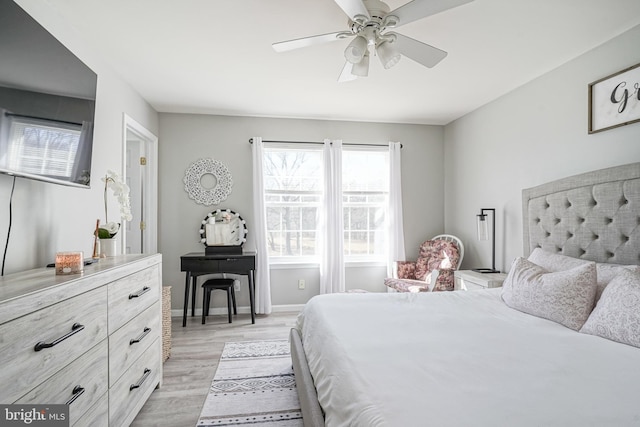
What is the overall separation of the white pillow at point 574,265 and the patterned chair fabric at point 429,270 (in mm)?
1122

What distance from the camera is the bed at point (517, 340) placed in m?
1.02

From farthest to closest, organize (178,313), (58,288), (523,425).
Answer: (178,313), (58,288), (523,425)

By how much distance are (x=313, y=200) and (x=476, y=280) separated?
221 centimetres

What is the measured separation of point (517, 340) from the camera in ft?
5.19

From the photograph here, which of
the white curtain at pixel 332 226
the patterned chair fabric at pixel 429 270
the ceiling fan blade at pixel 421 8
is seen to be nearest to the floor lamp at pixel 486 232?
the patterned chair fabric at pixel 429 270

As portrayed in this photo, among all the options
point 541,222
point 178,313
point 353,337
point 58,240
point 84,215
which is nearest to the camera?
point 353,337

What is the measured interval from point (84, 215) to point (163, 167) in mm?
1897

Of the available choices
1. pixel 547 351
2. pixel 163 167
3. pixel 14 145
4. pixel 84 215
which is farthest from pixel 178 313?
pixel 547 351

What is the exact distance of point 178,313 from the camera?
4.12 meters

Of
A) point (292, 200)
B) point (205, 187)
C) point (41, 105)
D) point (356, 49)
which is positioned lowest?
point (292, 200)

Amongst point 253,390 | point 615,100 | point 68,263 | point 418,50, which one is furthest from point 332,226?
point 68,263

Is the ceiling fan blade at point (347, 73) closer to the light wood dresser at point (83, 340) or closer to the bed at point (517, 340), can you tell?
the bed at point (517, 340)

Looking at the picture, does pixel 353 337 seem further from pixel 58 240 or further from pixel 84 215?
pixel 84 215

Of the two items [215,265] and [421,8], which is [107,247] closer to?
[215,265]
